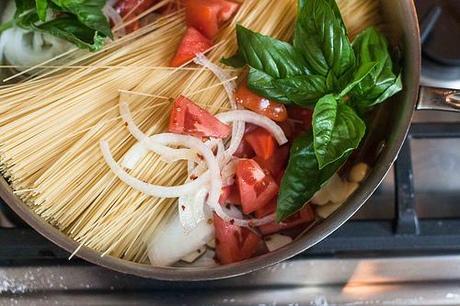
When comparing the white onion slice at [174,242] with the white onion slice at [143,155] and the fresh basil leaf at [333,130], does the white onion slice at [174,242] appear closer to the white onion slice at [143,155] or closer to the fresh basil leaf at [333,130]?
the white onion slice at [143,155]

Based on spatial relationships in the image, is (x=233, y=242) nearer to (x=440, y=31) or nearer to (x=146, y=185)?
(x=146, y=185)

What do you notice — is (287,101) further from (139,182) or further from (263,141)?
(139,182)

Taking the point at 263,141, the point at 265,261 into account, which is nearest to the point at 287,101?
the point at 263,141

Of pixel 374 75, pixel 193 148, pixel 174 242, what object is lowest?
pixel 174 242

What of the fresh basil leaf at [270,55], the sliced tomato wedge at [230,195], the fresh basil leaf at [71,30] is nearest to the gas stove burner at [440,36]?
the fresh basil leaf at [270,55]

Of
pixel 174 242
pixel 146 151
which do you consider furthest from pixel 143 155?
pixel 174 242

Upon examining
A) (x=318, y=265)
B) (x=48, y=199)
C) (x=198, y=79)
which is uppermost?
(x=198, y=79)

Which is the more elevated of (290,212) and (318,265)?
(290,212)
